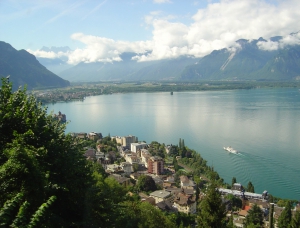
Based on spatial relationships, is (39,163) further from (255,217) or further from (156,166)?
(156,166)

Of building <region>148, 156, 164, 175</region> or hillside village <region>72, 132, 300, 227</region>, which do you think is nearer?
hillside village <region>72, 132, 300, 227</region>

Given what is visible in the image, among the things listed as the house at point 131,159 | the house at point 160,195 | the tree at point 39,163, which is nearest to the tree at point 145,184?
the house at point 160,195

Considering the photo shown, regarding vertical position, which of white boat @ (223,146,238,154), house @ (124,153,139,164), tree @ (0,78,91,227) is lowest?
house @ (124,153,139,164)

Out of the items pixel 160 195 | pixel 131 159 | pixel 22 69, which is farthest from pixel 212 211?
pixel 22 69

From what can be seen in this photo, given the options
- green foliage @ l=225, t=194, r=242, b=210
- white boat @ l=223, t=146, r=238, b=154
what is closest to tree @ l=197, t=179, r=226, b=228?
green foliage @ l=225, t=194, r=242, b=210

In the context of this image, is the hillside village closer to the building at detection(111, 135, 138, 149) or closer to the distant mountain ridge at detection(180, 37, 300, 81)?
the building at detection(111, 135, 138, 149)

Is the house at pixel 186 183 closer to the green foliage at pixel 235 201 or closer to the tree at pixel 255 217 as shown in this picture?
the green foliage at pixel 235 201
